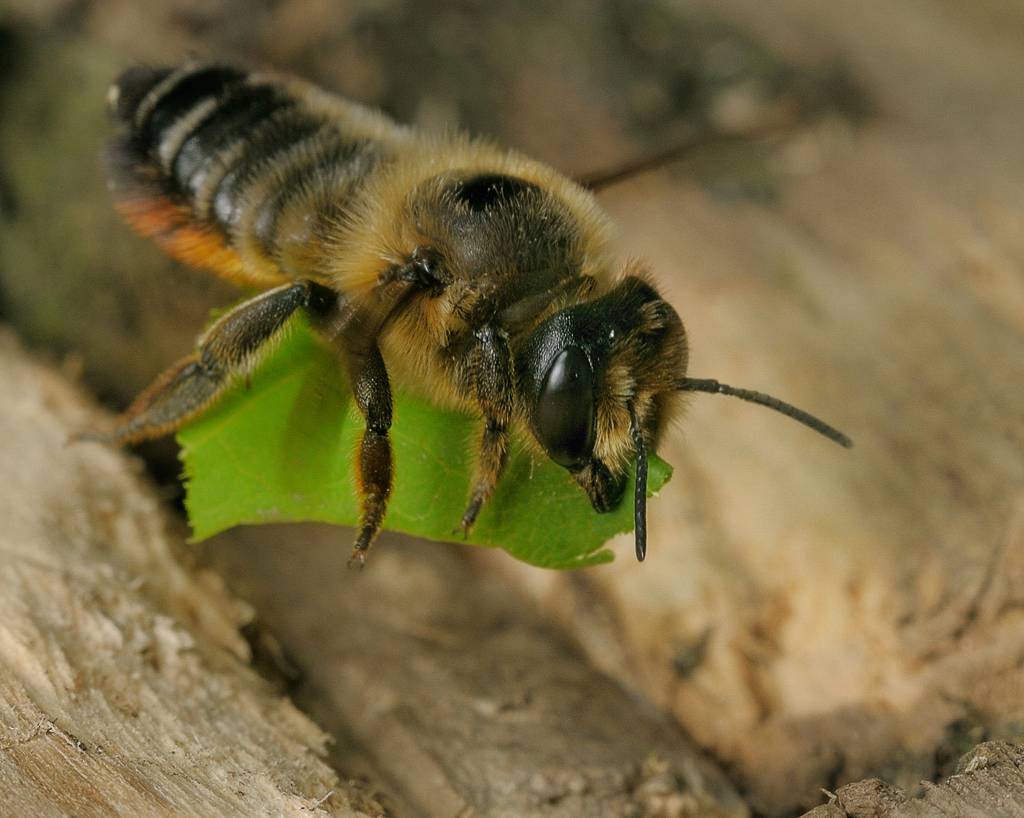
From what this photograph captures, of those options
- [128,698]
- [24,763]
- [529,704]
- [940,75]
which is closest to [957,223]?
[940,75]

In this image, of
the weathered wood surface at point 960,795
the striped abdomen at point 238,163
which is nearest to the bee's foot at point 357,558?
the striped abdomen at point 238,163

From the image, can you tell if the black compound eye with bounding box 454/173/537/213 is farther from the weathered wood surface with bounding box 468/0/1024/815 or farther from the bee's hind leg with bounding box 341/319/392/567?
the weathered wood surface with bounding box 468/0/1024/815

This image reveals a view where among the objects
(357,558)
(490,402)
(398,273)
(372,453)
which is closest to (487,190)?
(398,273)

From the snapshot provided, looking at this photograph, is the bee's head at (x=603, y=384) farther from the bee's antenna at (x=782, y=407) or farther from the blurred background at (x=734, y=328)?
the blurred background at (x=734, y=328)

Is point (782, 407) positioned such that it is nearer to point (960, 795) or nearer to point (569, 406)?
point (569, 406)

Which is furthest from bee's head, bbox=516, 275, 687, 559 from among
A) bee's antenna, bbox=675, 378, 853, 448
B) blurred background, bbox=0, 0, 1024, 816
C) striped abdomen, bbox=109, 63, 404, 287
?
striped abdomen, bbox=109, 63, 404, 287
